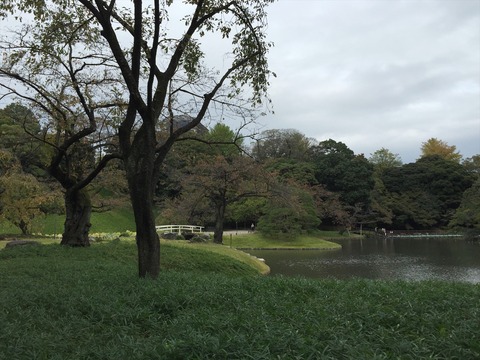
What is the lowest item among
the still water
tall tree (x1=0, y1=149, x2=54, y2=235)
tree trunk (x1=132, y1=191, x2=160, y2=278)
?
the still water

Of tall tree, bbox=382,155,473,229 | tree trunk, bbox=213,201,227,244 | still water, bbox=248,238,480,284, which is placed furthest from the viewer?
tall tree, bbox=382,155,473,229

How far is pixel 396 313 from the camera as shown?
4.26m

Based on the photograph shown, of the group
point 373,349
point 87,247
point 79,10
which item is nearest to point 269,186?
point 87,247

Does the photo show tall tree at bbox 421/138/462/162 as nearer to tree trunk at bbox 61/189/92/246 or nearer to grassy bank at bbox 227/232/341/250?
grassy bank at bbox 227/232/341/250

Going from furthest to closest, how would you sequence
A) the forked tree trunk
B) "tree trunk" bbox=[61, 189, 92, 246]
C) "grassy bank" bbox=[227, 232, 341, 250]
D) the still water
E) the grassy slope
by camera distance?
the grassy slope → "grassy bank" bbox=[227, 232, 341, 250] → the still water → "tree trunk" bbox=[61, 189, 92, 246] → the forked tree trunk

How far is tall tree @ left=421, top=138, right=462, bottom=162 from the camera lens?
197ft

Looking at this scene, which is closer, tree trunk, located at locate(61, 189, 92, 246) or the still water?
tree trunk, located at locate(61, 189, 92, 246)

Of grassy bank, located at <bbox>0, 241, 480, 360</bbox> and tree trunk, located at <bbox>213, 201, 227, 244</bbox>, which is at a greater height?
tree trunk, located at <bbox>213, 201, 227, 244</bbox>

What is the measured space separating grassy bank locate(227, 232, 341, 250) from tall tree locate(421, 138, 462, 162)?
31.7 m

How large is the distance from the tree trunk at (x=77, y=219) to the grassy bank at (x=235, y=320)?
24.6ft

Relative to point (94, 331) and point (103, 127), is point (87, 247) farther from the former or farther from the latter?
point (94, 331)

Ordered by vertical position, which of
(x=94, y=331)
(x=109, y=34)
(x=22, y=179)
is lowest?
(x=94, y=331)

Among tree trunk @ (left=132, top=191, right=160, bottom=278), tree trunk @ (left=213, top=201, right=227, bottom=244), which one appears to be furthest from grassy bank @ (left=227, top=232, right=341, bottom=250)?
tree trunk @ (left=132, top=191, right=160, bottom=278)

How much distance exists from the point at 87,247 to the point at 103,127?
3.87m
